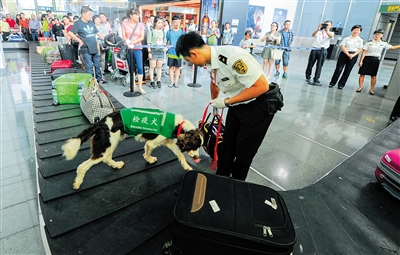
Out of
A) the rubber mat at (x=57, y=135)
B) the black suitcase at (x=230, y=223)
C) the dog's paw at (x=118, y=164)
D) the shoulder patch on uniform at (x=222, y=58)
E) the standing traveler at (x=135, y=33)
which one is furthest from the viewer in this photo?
the standing traveler at (x=135, y=33)

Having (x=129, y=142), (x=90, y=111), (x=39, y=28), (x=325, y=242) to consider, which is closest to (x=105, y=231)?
(x=129, y=142)

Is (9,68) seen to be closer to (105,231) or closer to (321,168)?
(105,231)

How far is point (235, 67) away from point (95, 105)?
231 centimetres

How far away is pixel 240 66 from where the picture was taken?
1617 mm

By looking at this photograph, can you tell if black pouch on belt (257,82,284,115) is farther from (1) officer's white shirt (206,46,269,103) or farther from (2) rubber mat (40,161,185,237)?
(2) rubber mat (40,161,185,237)

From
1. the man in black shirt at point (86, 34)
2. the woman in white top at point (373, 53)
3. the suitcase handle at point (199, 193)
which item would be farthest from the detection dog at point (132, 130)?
the woman in white top at point (373, 53)

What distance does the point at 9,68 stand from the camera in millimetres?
7781

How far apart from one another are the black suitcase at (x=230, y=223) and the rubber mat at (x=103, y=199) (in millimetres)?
766

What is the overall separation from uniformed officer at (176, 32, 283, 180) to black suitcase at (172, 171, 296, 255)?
564mm

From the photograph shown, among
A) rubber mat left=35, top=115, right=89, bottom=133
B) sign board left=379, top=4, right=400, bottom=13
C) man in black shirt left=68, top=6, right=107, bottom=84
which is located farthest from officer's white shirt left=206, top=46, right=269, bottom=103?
sign board left=379, top=4, right=400, bottom=13

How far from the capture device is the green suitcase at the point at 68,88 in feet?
12.5

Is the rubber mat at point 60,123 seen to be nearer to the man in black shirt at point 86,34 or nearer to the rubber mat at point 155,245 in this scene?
the rubber mat at point 155,245

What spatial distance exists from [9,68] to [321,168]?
989cm

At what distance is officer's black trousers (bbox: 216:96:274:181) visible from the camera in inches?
72.2
